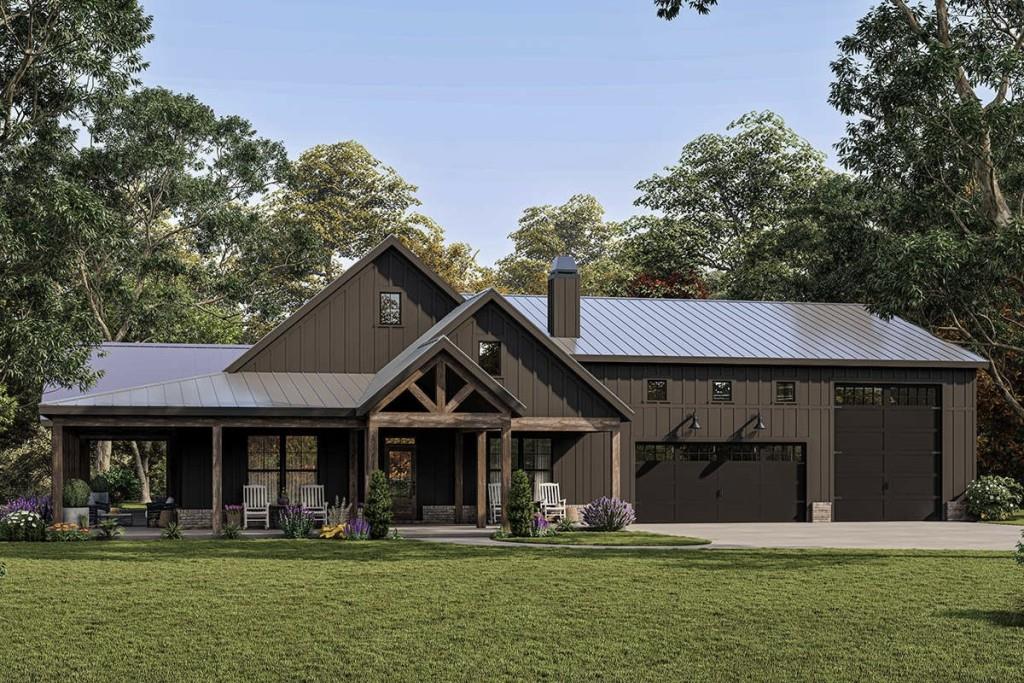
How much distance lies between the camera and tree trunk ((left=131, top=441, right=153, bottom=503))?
46.2 meters

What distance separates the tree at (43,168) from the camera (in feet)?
83.7

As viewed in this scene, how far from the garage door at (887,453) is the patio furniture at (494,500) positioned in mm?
9400

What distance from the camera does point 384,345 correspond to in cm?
3231

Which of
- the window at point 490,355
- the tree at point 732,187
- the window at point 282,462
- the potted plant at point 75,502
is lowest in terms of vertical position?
the potted plant at point 75,502

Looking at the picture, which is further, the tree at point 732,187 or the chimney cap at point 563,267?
the tree at point 732,187

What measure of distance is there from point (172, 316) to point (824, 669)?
116 ft

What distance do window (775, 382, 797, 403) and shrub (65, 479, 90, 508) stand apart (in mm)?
17060

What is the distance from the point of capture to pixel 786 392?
34.2 m

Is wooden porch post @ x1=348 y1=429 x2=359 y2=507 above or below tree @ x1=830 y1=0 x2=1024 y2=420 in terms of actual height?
below

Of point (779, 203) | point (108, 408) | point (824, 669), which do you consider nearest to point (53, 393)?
point (108, 408)

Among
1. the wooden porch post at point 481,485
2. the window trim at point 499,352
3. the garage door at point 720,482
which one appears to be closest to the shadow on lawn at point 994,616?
the wooden porch post at point 481,485

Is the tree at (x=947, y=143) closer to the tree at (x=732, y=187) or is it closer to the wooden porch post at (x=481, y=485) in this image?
the wooden porch post at (x=481, y=485)

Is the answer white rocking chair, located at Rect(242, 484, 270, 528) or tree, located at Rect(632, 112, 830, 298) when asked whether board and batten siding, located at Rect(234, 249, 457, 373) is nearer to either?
white rocking chair, located at Rect(242, 484, 270, 528)

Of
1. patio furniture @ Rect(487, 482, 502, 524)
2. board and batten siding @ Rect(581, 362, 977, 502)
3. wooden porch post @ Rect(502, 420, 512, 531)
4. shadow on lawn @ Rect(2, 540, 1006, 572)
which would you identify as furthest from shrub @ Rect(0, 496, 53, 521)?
board and batten siding @ Rect(581, 362, 977, 502)
